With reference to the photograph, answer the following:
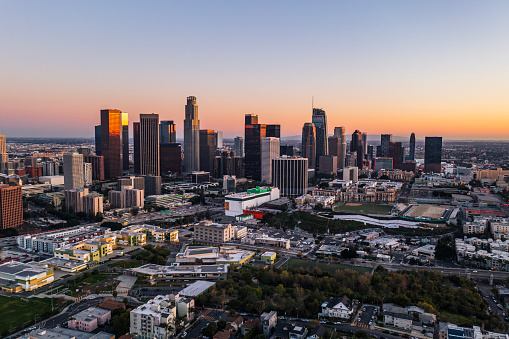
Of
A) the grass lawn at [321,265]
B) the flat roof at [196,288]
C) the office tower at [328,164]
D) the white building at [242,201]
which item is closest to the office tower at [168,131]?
the office tower at [328,164]

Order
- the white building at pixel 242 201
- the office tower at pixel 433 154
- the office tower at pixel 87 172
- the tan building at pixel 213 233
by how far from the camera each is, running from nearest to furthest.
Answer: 1. the tan building at pixel 213 233
2. the white building at pixel 242 201
3. the office tower at pixel 87 172
4. the office tower at pixel 433 154

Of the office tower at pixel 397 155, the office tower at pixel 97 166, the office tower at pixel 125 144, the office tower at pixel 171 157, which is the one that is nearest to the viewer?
the office tower at pixel 97 166

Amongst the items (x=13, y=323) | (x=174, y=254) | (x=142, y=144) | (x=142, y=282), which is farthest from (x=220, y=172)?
(x=13, y=323)

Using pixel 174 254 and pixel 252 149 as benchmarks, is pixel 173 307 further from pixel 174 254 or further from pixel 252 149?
pixel 252 149

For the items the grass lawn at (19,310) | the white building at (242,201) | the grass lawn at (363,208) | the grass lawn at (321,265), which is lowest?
the grass lawn at (19,310)

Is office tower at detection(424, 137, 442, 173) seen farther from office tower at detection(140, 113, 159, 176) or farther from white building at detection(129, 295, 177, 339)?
white building at detection(129, 295, 177, 339)

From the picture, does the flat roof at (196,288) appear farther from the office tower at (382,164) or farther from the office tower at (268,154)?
the office tower at (382,164)
